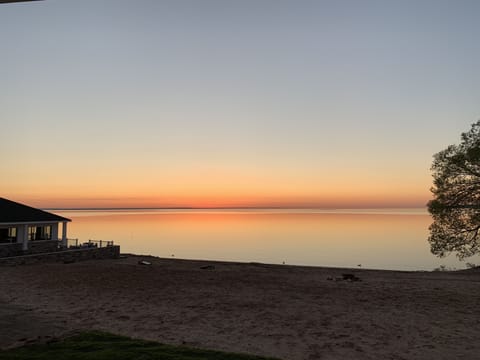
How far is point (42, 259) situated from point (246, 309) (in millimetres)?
25104

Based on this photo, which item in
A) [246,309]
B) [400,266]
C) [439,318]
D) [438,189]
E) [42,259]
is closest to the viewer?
[439,318]

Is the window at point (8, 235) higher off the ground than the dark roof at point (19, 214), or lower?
lower

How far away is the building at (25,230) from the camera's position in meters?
33.8

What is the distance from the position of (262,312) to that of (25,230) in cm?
2816

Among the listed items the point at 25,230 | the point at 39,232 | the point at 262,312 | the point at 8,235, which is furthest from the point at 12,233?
the point at 262,312

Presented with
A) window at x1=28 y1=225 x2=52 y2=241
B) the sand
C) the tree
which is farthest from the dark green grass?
window at x1=28 y1=225 x2=52 y2=241

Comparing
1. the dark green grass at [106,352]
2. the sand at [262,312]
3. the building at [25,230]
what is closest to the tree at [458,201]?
the sand at [262,312]

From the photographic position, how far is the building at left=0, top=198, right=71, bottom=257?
33781 millimetres

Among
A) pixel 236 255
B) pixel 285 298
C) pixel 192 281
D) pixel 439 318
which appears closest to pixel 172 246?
pixel 236 255

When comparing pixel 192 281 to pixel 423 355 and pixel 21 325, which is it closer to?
pixel 21 325

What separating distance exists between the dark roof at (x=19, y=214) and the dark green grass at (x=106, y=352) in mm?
28589

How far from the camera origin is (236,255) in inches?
2559

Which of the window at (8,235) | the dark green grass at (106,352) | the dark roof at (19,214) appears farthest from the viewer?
the dark roof at (19,214)

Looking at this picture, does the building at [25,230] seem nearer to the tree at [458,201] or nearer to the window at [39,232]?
the window at [39,232]
